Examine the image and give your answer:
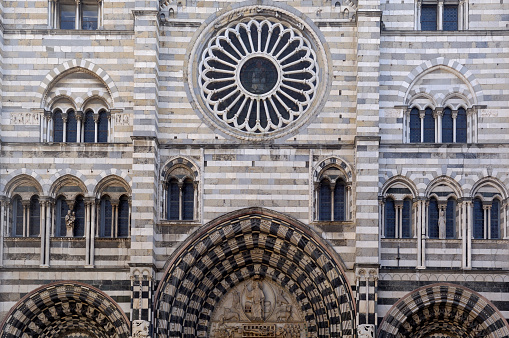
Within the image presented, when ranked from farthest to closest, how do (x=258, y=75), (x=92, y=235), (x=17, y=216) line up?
(x=258, y=75) < (x=17, y=216) < (x=92, y=235)

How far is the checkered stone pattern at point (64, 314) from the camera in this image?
30.8m

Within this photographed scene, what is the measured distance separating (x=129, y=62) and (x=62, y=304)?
22.0 ft

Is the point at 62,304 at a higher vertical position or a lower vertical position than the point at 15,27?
lower

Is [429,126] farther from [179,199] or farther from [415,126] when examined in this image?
[179,199]

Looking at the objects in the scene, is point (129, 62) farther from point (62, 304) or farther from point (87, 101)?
point (62, 304)

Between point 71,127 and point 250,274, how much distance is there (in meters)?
6.25

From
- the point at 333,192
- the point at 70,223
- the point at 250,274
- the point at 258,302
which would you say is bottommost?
the point at 258,302

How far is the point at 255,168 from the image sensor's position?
103 feet

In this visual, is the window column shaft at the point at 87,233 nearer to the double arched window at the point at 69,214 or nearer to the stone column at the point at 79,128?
the double arched window at the point at 69,214

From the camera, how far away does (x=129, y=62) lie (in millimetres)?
32062

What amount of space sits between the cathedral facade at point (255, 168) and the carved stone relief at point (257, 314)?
54 millimetres

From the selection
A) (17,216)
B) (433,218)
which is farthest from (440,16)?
(17,216)

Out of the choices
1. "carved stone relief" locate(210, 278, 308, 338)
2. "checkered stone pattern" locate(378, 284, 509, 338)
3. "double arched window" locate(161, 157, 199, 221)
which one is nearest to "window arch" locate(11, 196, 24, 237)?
"double arched window" locate(161, 157, 199, 221)

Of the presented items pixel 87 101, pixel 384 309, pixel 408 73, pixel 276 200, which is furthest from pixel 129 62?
pixel 384 309
